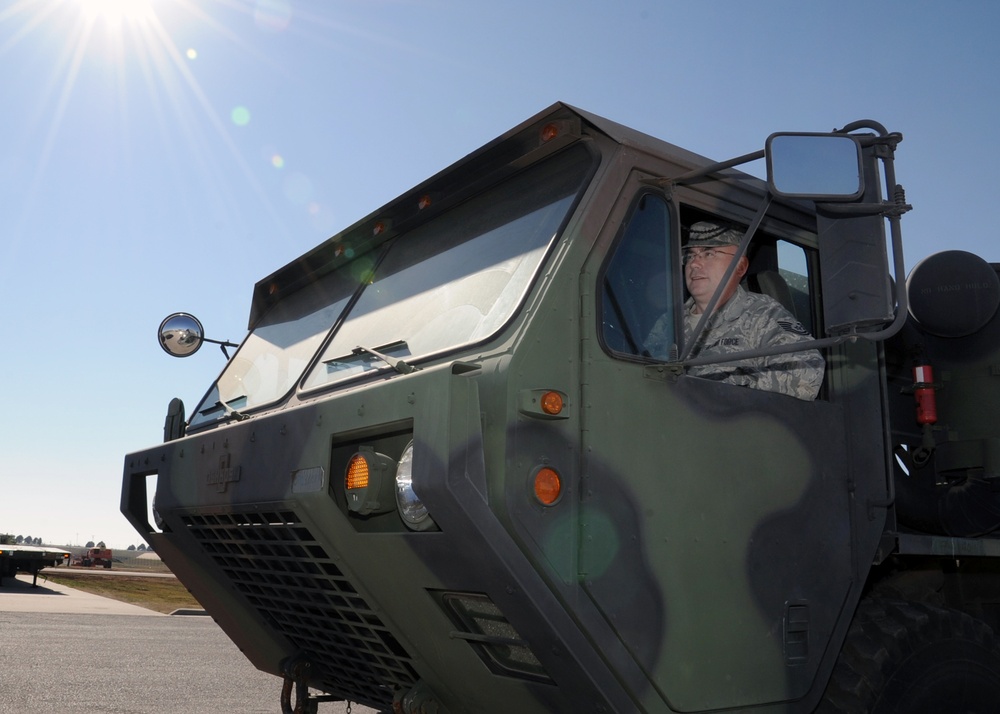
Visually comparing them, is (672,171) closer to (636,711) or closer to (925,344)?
(636,711)

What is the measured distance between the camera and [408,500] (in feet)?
7.84

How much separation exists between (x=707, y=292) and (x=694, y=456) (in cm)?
79

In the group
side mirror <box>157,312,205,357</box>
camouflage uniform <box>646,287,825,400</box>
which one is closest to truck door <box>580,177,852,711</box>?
camouflage uniform <box>646,287,825,400</box>

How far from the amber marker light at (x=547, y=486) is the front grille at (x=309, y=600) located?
79 centimetres

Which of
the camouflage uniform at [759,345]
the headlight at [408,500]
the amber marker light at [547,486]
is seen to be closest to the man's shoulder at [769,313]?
the camouflage uniform at [759,345]

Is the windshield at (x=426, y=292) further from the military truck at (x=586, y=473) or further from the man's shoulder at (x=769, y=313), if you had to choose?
the man's shoulder at (x=769, y=313)

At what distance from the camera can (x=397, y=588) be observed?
102 inches

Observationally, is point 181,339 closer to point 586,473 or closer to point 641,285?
point 641,285

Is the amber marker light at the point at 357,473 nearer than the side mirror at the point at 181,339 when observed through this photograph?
Yes

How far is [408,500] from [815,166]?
138 cm

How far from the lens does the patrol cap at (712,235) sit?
3146mm

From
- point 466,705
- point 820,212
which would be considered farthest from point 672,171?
point 466,705

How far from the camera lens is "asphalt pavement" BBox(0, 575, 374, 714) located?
5871 mm

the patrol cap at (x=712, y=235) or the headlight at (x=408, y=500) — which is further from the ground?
the patrol cap at (x=712, y=235)
